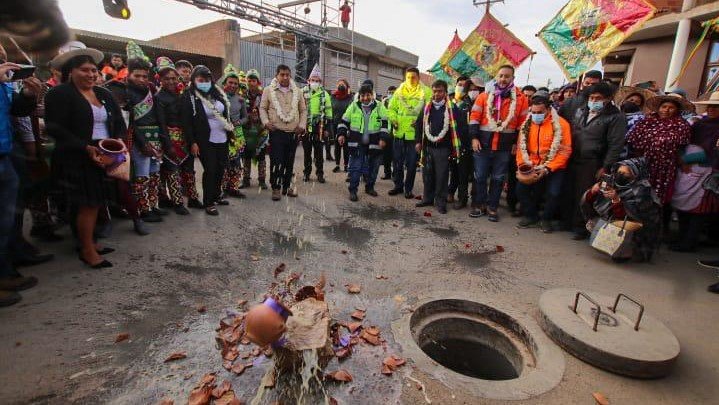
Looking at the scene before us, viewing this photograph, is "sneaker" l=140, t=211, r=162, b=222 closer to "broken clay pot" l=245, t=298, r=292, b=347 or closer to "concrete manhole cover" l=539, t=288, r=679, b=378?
"broken clay pot" l=245, t=298, r=292, b=347

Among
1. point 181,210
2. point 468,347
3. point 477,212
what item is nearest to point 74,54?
point 181,210

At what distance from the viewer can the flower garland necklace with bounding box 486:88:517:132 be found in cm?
566

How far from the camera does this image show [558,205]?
19.2 feet

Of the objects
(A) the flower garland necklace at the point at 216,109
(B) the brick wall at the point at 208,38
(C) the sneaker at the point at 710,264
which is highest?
(B) the brick wall at the point at 208,38

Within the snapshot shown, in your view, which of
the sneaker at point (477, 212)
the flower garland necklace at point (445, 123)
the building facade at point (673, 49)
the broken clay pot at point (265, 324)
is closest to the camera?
the broken clay pot at point (265, 324)

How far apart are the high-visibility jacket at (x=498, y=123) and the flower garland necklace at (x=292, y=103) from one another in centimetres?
295

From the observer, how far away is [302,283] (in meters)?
3.73

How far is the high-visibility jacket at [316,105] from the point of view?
25.0 ft

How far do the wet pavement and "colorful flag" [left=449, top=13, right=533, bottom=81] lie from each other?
4.26m

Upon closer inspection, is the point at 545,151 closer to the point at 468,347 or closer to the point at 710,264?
the point at 710,264

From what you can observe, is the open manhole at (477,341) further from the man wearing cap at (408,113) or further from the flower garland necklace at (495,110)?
the man wearing cap at (408,113)

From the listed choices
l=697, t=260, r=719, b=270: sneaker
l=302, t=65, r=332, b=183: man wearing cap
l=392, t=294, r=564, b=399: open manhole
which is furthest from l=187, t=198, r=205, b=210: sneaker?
l=697, t=260, r=719, b=270: sneaker

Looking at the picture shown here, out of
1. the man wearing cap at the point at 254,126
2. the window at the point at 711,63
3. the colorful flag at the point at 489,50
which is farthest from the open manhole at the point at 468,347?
the window at the point at 711,63

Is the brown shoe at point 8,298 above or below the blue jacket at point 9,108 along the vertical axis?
below
